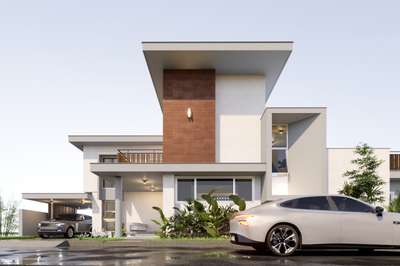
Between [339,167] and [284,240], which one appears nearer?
[284,240]

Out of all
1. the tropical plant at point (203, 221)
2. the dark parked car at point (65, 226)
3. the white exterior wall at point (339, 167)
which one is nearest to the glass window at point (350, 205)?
the tropical plant at point (203, 221)

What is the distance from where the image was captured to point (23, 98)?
969 inches

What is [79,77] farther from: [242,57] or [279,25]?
[279,25]

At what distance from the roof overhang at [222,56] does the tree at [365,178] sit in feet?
17.5

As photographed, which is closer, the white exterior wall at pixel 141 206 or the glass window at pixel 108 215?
the white exterior wall at pixel 141 206

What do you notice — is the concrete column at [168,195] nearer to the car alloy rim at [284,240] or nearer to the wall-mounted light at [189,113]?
the wall-mounted light at [189,113]

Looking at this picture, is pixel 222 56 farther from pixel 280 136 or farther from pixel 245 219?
pixel 245 219

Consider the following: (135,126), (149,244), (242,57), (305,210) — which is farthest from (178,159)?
(135,126)

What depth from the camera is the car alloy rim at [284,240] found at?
10.4 meters

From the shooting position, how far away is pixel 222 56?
68.6ft

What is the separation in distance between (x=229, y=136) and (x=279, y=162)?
8.68ft

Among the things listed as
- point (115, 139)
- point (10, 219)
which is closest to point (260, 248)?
point (115, 139)

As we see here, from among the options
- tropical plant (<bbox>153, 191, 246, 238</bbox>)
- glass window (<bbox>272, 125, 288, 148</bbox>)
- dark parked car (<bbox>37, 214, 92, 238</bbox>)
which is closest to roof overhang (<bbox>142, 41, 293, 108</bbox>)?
glass window (<bbox>272, 125, 288, 148</bbox>)

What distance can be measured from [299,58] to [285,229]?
1492cm
